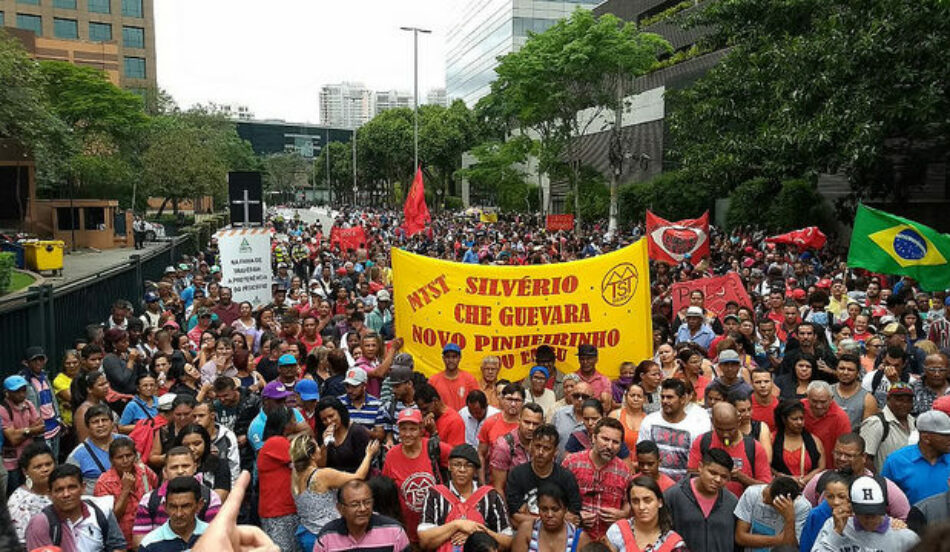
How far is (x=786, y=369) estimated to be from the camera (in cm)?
786

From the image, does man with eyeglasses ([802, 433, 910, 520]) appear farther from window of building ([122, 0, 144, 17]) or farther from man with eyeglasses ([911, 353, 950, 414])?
window of building ([122, 0, 144, 17])

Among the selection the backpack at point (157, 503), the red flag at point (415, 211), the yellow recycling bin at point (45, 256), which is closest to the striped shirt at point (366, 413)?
the backpack at point (157, 503)

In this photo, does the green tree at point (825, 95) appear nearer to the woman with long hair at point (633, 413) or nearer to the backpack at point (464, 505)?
the woman with long hair at point (633, 413)

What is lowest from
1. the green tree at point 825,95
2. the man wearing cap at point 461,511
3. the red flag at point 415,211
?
the man wearing cap at point 461,511

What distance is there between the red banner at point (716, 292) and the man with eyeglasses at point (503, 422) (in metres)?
5.99

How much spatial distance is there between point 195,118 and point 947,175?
6615cm

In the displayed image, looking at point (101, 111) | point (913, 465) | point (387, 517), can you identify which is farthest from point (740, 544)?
point (101, 111)

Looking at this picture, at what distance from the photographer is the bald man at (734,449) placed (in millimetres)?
5383

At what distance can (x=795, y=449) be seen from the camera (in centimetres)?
579

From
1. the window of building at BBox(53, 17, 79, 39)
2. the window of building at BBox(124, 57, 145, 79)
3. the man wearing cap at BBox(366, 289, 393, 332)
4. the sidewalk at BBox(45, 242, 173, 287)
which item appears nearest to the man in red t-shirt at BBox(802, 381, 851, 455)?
the man wearing cap at BBox(366, 289, 393, 332)

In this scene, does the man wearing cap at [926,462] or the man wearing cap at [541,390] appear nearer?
the man wearing cap at [926,462]

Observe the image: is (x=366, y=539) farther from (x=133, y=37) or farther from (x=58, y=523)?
(x=133, y=37)

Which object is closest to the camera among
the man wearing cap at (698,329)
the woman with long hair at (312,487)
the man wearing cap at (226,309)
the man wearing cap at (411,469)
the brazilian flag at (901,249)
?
the woman with long hair at (312,487)

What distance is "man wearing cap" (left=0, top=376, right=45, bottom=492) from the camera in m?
Answer: 6.55
